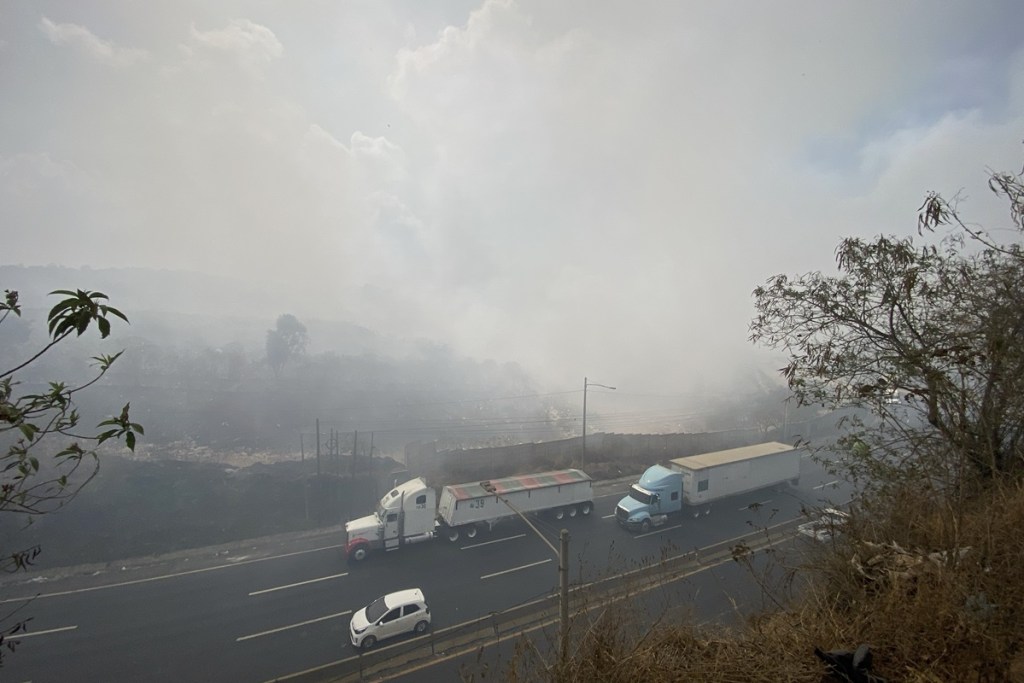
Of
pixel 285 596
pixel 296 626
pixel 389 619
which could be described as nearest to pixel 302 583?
pixel 285 596

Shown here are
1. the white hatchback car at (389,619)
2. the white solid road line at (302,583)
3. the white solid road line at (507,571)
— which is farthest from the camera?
the white solid road line at (507,571)

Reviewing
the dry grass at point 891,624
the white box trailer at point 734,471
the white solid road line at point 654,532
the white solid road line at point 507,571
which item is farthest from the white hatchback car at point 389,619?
the white box trailer at point 734,471

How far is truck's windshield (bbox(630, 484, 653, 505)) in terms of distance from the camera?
2033 centimetres

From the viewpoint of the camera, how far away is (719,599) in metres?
14.3

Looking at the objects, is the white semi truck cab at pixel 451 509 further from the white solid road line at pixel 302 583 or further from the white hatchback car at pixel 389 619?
the white hatchback car at pixel 389 619

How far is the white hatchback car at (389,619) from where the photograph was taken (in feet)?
41.9

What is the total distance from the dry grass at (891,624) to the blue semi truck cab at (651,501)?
15047 millimetres

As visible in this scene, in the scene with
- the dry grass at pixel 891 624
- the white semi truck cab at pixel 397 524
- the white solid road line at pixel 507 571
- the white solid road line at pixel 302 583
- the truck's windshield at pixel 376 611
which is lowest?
the white solid road line at pixel 302 583

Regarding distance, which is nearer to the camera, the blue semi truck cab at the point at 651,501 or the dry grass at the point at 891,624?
the dry grass at the point at 891,624

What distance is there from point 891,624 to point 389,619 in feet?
40.5

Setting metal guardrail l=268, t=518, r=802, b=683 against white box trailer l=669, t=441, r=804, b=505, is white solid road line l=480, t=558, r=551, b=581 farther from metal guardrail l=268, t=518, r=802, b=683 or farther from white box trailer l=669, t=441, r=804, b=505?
white box trailer l=669, t=441, r=804, b=505

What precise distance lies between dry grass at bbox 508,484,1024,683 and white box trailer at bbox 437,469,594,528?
1397 centimetres

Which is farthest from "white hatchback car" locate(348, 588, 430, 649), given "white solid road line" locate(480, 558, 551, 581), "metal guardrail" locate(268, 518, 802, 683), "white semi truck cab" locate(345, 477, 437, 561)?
"white semi truck cab" locate(345, 477, 437, 561)

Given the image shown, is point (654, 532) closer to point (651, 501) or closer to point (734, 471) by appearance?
point (651, 501)
